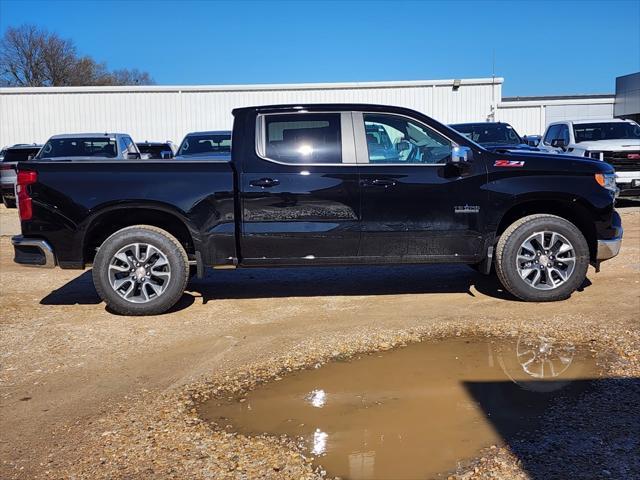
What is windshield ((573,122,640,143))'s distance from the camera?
48.7 ft

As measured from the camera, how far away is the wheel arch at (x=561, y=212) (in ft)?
20.1

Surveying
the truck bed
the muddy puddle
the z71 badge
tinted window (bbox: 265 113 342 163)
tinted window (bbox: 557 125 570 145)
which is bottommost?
the muddy puddle

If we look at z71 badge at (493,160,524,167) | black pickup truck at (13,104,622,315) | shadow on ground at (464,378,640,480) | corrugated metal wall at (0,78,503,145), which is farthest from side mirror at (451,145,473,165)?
corrugated metal wall at (0,78,503,145)

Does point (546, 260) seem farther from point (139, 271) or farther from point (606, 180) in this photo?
point (139, 271)

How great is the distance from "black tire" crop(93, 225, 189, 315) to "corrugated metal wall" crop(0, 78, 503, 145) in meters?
22.7

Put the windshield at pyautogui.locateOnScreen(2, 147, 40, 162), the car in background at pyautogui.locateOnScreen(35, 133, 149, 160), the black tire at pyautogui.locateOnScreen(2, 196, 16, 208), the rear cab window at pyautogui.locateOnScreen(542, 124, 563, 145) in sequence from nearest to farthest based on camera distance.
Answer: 1. the car in background at pyautogui.locateOnScreen(35, 133, 149, 160)
2. the rear cab window at pyautogui.locateOnScreen(542, 124, 563, 145)
3. the black tire at pyautogui.locateOnScreen(2, 196, 16, 208)
4. the windshield at pyautogui.locateOnScreen(2, 147, 40, 162)

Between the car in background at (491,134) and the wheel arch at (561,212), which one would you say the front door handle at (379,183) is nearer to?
the wheel arch at (561,212)

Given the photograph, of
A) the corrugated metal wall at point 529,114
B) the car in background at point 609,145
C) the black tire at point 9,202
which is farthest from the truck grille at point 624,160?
the black tire at point 9,202

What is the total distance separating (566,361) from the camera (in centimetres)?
459

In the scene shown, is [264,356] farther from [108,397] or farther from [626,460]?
[626,460]

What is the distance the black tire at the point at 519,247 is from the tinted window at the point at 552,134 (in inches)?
411

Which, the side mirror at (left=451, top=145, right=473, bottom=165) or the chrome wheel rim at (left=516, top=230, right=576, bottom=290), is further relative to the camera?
the chrome wheel rim at (left=516, top=230, right=576, bottom=290)

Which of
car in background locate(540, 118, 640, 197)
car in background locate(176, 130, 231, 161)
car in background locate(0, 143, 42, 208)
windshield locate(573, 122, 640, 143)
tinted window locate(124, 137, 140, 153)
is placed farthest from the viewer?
car in background locate(0, 143, 42, 208)

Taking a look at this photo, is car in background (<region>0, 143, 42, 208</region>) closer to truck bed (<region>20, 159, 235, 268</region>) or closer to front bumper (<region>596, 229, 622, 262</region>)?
truck bed (<region>20, 159, 235, 268</region>)
